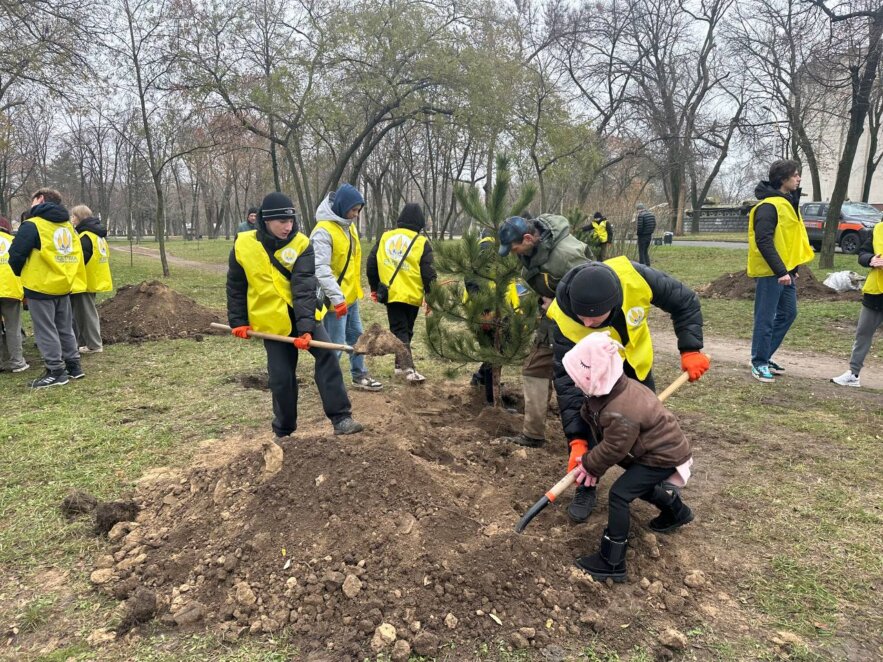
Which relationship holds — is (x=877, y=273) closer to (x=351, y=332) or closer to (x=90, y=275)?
(x=351, y=332)

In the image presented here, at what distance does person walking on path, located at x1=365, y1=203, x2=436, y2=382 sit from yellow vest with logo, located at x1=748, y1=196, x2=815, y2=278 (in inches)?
119

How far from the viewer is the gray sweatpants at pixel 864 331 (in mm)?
5223

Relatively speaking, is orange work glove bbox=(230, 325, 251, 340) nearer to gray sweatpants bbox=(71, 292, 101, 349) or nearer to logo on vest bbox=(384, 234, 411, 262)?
logo on vest bbox=(384, 234, 411, 262)

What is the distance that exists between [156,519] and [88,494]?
58cm

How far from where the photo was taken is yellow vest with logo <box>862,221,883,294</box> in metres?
5.03

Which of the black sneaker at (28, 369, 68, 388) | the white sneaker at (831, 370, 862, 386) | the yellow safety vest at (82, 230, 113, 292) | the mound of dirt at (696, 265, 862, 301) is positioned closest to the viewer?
the white sneaker at (831, 370, 862, 386)

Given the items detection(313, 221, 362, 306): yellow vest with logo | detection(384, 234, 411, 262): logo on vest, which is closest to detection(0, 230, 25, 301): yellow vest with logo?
detection(313, 221, 362, 306): yellow vest with logo

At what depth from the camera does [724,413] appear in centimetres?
481

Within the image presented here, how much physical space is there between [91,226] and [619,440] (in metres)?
6.89

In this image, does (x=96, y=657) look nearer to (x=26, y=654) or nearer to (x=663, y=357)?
(x=26, y=654)

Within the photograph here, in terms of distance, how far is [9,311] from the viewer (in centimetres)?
602

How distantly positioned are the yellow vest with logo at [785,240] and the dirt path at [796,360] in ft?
3.78

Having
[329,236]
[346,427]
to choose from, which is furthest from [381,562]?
[329,236]

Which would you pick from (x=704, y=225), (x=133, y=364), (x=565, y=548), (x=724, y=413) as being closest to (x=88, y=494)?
(x=565, y=548)
